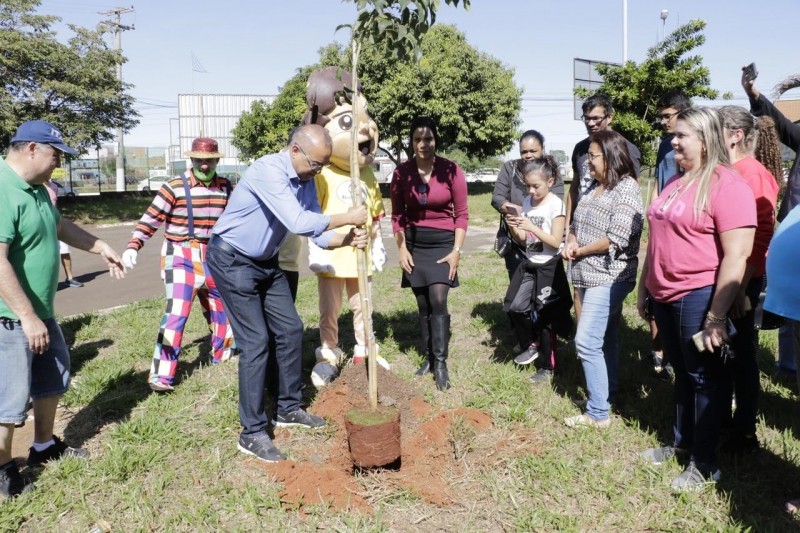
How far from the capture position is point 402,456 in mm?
3793

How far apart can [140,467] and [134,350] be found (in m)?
2.56

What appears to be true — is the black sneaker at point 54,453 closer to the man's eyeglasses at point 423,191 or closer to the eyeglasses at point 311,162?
the eyeglasses at point 311,162

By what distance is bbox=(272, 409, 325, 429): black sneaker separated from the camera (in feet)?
13.9

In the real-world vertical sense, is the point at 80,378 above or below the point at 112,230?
below

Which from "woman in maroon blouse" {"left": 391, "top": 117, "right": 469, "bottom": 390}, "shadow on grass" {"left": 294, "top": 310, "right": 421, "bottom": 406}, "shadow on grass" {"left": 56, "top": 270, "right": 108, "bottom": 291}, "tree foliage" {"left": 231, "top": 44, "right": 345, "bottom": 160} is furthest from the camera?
"tree foliage" {"left": 231, "top": 44, "right": 345, "bottom": 160}

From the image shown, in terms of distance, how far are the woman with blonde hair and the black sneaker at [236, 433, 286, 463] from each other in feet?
8.44

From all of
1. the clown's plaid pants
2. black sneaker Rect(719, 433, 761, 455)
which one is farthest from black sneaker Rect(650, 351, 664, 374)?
the clown's plaid pants

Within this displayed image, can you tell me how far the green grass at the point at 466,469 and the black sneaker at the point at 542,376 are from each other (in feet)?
0.25

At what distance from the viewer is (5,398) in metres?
3.34

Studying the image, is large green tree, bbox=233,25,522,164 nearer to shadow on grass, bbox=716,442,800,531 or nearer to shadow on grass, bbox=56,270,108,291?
shadow on grass, bbox=56,270,108,291

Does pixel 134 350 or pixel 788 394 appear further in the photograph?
pixel 134 350

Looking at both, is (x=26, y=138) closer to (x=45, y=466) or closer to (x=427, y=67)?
(x=45, y=466)

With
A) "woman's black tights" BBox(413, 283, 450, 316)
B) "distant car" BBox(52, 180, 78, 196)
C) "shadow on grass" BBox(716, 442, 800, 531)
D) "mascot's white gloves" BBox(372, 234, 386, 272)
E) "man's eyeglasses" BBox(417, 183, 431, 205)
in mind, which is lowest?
"shadow on grass" BBox(716, 442, 800, 531)

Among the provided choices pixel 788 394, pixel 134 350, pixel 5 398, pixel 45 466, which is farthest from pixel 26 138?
pixel 788 394
